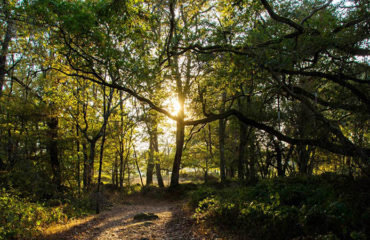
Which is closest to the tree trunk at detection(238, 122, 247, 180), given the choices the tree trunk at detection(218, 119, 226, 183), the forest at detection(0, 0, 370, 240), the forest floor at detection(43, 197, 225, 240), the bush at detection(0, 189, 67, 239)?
the forest at detection(0, 0, 370, 240)

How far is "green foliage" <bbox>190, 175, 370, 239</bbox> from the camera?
10.3 feet

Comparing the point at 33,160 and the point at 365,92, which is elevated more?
the point at 365,92

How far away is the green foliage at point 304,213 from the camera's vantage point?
3.14 meters

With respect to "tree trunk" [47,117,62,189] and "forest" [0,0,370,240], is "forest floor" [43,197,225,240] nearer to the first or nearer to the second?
"forest" [0,0,370,240]

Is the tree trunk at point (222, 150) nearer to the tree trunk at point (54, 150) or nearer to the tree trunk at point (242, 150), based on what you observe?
the tree trunk at point (242, 150)

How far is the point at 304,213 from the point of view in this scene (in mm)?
3701

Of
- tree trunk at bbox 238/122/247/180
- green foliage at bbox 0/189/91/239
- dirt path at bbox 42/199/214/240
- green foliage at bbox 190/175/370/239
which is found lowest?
dirt path at bbox 42/199/214/240

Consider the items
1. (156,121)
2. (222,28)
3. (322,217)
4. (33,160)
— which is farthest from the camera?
→ (156,121)

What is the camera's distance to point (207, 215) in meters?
6.13

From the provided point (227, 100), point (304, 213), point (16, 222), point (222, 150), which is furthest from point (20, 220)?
point (222, 150)

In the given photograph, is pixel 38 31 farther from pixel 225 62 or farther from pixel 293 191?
pixel 293 191

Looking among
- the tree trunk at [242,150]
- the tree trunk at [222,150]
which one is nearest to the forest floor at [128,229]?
the tree trunk at [242,150]

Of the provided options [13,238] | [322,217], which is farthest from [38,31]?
[322,217]

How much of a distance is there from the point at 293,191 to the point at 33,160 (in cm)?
1274
